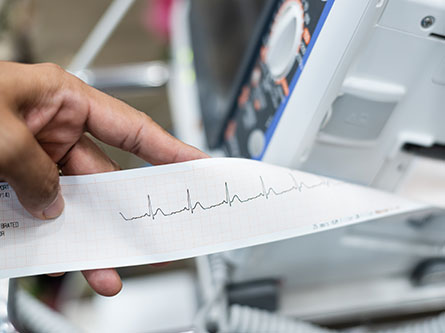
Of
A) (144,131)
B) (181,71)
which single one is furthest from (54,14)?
(144,131)

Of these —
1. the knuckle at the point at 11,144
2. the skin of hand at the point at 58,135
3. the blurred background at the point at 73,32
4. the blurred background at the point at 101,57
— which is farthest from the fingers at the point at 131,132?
the blurred background at the point at 73,32

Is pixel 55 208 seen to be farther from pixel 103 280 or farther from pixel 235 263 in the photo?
pixel 235 263

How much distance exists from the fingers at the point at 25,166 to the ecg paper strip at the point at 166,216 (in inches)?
2.1

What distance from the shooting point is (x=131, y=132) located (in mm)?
549

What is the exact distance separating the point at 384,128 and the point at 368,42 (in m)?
0.12

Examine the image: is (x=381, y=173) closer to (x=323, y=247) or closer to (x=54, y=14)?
(x=323, y=247)

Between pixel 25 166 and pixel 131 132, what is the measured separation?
0.16 metres

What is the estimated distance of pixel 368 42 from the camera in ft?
1.48

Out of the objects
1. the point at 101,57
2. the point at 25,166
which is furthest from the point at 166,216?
the point at 101,57

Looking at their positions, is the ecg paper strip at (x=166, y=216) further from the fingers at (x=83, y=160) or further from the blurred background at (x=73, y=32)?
the blurred background at (x=73, y=32)

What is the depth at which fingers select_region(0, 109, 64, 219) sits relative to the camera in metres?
0.39

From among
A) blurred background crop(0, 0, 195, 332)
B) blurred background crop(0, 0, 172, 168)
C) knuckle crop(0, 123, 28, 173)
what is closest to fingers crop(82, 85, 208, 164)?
knuckle crop(0, 123, 28, 173)

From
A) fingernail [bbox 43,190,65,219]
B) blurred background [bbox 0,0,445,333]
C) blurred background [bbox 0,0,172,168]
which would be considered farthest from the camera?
blurred background [bbox 0,0,172,168]

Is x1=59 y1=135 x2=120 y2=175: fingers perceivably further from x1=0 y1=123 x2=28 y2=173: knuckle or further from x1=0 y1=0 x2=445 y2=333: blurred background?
x1=0 y1=123 x2=28 y2=173: knuckle
